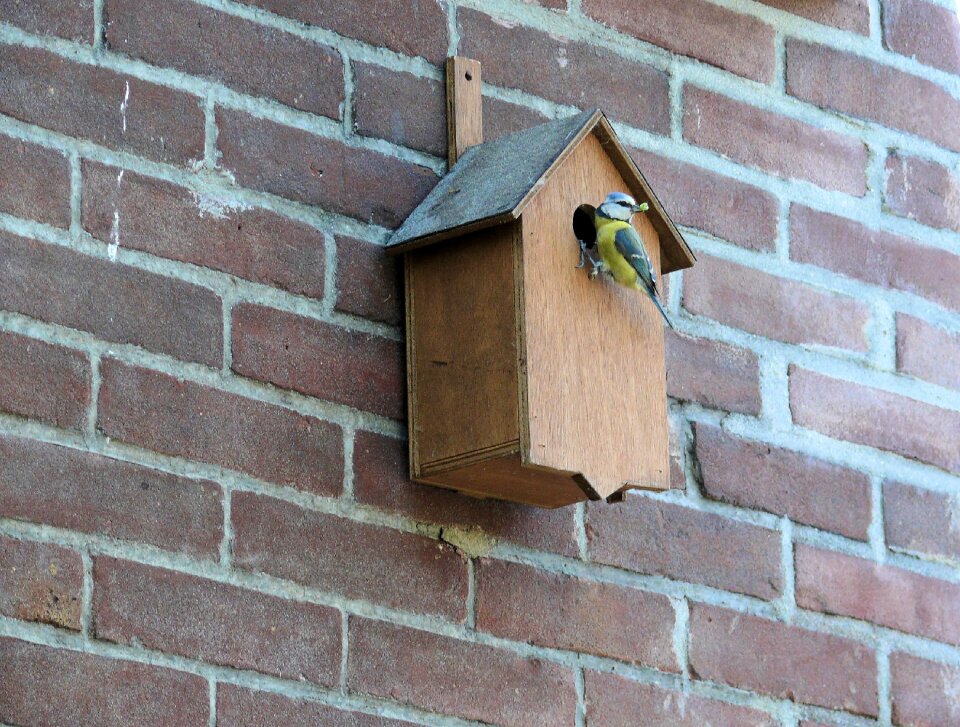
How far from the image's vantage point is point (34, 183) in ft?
6.08

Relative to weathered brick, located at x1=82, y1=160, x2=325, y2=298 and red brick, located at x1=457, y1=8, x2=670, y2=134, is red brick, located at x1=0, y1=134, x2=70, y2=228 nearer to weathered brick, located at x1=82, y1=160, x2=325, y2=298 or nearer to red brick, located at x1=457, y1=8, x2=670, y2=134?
weathered brick, located at x1=82, y1=160, x2=325, y2=298

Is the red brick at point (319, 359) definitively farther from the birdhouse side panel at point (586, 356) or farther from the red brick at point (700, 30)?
the red brick at point (700, 30)

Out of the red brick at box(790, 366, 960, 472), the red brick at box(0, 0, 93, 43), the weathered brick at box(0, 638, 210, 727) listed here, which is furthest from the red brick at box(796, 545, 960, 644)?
the red brick at box(0, 0, 93, 43)

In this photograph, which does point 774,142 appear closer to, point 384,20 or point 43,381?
point 384,20

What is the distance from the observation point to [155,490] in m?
1.84

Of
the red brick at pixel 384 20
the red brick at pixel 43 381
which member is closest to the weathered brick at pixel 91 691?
the red brick at pixel 43 381

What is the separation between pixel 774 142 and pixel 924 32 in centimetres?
33

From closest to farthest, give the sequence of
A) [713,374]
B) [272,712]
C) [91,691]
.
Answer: [91,691], [272,712], [713,374]

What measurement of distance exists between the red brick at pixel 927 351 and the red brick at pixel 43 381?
1.11m

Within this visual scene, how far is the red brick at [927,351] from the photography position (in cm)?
243

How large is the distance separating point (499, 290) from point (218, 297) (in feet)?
0.97

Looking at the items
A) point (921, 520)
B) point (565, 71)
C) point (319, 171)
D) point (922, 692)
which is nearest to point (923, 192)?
point (921, 520)

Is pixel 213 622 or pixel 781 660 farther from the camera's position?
pixel 781 660

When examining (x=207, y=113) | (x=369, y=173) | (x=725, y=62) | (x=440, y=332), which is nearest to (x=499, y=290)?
(x=440, y=332)
